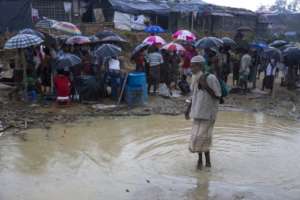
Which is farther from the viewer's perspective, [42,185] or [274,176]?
[274,176]

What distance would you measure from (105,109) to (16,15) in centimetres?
1326

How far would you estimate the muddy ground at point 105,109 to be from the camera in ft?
33.1

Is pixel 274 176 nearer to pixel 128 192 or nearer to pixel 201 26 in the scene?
pixel 128 192

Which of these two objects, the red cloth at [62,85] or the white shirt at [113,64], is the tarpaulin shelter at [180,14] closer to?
the white shirt at [113,64]

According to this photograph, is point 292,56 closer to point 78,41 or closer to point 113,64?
point 113,64

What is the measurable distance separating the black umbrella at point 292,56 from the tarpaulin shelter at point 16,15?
43.0ft

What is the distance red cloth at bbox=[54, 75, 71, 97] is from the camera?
11.5m

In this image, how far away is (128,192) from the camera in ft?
20.0

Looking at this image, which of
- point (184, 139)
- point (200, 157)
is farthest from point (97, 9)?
point (200, 157)

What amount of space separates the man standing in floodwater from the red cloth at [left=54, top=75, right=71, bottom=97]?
210 inches

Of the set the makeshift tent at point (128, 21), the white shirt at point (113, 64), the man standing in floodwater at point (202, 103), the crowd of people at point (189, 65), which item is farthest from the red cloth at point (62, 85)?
the makeshift tent at point (128, 21)

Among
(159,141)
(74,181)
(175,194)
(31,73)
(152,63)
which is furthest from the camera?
(152,63)

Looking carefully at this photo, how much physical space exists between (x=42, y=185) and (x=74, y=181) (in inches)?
17.7

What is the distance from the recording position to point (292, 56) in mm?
14570
